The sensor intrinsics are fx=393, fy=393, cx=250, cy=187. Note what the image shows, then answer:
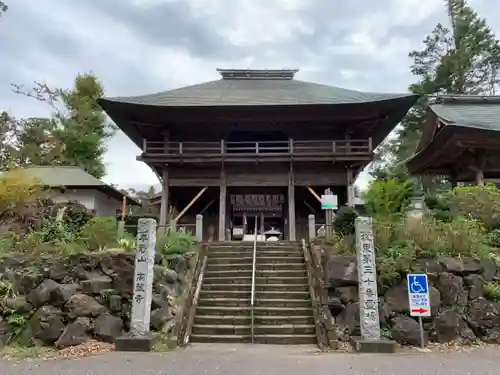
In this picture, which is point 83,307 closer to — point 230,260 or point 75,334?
point 75,334

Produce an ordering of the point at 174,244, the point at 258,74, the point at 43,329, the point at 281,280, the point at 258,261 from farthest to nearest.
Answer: the point at 258,74 < the point at 258,261 < the point at 174,244 < the point at 281,280 < the point at 43,329

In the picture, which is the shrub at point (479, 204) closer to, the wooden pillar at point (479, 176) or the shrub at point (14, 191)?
the wooden pillar at point (479, 176)

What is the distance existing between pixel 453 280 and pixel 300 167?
8.73 m

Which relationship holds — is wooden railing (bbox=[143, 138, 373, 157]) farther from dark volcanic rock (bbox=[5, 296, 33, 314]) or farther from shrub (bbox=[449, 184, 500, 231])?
dark volcanic rock (bbox=[5, 296, 33, 314])

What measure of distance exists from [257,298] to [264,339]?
1.28 meters

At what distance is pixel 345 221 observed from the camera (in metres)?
10.3

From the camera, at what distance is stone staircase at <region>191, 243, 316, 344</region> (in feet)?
27.4

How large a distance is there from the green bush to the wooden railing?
573 centimetres

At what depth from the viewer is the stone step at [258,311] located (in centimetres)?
887

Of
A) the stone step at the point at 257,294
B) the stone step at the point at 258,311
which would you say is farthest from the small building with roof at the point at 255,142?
the stone step at the point at 258,311

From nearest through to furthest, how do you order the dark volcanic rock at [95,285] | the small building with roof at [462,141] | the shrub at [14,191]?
1. the dark volcanic rock at [95,285]
2. the shrub at [14,191]
3. the small building with roof at [462,141]

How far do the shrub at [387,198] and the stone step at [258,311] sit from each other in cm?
368

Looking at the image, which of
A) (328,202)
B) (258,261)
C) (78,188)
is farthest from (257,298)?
(78,188)

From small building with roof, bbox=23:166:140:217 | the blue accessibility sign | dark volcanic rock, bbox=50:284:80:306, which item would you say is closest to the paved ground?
the blue accessibility sign
